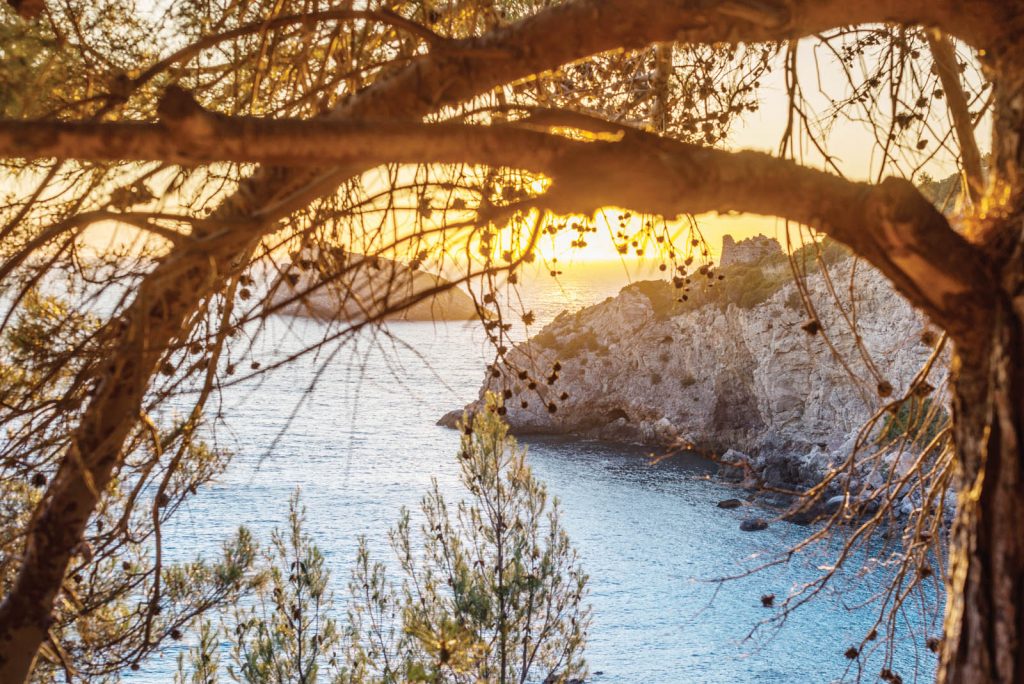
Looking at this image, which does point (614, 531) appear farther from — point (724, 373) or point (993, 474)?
point (993, 474)

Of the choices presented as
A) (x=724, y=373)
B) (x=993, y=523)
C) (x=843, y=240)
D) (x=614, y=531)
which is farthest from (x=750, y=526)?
(x=843, y=240)

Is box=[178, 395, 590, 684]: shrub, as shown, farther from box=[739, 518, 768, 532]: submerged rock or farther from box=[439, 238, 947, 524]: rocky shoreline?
box=[439, 238, 947, 524]: rocky shoreline

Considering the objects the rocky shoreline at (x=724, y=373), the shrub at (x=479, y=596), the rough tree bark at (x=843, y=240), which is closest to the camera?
the rough tree bark at (x=843, y=240)

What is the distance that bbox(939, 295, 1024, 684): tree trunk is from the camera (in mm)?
1565

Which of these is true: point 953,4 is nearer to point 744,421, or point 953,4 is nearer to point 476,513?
point 476,513

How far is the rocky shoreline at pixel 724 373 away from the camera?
97.6ft

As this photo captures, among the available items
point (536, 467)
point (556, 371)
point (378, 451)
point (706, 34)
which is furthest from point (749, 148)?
point (378, 451)

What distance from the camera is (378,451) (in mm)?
36531

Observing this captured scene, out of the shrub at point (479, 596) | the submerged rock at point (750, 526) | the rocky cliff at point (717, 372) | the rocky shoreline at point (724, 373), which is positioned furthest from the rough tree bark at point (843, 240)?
the rocky cliff at point (717, 372)

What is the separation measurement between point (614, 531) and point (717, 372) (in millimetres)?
9237

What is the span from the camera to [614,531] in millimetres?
27984

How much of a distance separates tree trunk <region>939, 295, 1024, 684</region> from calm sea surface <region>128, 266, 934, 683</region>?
12.4 m

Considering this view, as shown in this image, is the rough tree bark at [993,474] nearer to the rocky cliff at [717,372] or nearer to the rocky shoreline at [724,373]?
the rocky shoreline at [724,373]

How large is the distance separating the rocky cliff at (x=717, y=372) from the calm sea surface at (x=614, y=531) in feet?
5.02
